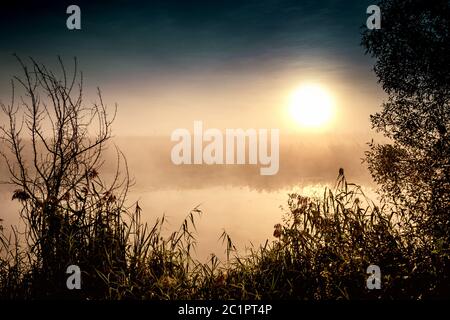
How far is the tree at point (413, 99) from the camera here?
33.7ft

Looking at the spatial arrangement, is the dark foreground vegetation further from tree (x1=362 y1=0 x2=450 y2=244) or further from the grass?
tree (x1=362 y1=0 x2=450 y2=244)

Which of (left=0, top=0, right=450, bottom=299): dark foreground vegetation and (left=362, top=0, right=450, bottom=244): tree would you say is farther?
(left=362, top=0, right=450, bottom=244): tree

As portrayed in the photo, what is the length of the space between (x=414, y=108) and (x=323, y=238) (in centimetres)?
698

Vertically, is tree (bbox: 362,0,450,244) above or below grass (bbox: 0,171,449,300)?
above

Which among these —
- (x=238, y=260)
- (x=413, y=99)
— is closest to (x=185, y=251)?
(x=238, y=260)

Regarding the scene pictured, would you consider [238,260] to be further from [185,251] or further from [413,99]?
[413,99]

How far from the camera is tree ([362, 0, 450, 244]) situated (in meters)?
10.3

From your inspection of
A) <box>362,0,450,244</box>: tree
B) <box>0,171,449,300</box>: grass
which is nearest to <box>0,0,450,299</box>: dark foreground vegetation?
<box>0,171,449,300</box>: grass

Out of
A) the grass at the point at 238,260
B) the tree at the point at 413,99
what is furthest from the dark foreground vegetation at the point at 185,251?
the tree at the point at 413,99

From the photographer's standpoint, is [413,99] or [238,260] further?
[413,99]

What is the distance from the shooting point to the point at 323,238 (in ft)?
19.3

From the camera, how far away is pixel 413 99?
36.7ft
